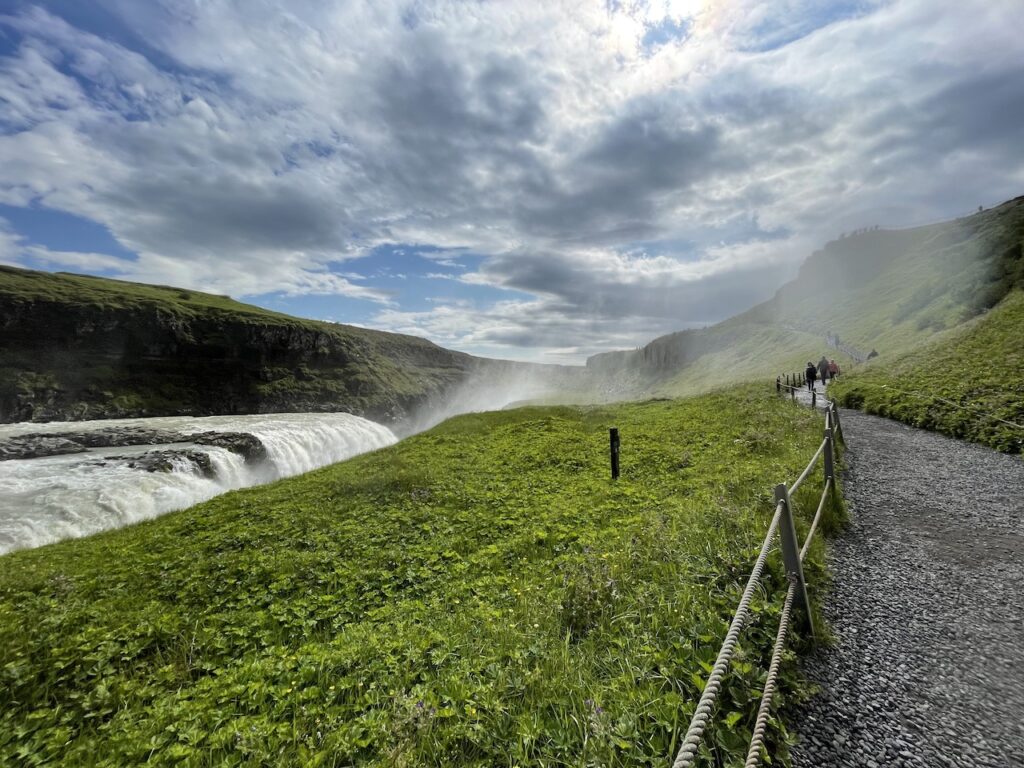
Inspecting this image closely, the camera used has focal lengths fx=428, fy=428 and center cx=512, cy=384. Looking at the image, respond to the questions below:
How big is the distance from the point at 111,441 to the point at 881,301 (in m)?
151

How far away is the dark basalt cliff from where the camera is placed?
297 ft

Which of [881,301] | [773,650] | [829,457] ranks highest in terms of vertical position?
[881,301]

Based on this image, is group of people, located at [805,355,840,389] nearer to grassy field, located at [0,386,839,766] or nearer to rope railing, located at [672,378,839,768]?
grassy field, located at [0,386,839,766]

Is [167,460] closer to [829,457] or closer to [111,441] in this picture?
[111,441]

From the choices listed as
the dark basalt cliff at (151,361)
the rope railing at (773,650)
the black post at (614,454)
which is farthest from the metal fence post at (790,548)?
the dark basalt cliff at (151,361)

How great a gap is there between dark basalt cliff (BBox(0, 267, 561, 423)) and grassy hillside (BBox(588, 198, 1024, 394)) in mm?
114253

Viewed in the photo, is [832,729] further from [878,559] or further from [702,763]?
[878,559]

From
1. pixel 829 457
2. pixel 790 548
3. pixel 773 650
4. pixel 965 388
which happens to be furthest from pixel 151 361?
pixel 965 388

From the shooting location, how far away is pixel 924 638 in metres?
5.51

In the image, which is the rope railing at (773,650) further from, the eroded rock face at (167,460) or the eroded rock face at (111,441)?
the eroded rock face at (111,441)

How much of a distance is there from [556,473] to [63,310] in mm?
137843

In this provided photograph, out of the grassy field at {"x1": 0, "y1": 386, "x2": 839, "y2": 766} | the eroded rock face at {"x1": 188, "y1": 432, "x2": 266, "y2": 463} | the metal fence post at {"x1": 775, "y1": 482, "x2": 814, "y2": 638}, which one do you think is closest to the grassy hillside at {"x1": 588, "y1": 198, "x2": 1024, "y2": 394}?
the grassy field at {"x1": 0, "y1": 386, "x2": 839, "y2": 766}

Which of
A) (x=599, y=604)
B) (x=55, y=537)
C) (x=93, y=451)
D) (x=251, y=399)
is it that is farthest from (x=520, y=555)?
(x=251, y=399)

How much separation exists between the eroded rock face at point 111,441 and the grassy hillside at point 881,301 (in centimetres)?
6662
